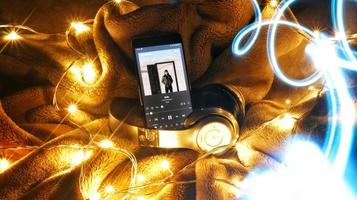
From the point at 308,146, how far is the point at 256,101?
8.1 inches

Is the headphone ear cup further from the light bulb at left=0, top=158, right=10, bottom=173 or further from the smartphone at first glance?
the light bulb at left=0, top=158, right=10, bottom=173

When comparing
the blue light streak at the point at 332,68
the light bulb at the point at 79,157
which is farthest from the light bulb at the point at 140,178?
the blue light streak at the point at 332,68

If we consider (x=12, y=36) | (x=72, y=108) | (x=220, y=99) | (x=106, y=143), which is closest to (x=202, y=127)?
(x=220, y=99)

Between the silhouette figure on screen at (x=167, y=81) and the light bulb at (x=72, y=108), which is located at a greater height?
the silhouette figure on screen at (x=167, y=81)

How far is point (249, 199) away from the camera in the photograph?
76 centimetres

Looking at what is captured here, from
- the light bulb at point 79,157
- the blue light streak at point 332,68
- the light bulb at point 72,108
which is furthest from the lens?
the light bulb at point 72,108

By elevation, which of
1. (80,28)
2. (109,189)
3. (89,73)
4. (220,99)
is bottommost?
(109,189)

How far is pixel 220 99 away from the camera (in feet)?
2.96

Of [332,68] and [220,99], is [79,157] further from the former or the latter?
[332,68]

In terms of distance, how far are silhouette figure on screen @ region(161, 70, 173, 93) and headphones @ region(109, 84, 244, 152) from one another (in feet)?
0.19

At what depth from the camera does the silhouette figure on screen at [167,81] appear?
35.0 inches

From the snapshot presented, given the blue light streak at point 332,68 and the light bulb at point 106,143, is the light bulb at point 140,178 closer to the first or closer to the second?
the light bulb at point 106,143

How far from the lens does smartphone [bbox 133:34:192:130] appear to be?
0.88 meters

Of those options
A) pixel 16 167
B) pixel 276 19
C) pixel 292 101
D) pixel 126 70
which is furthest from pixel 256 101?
pixel 16 167
